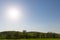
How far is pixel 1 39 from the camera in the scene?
17.6m

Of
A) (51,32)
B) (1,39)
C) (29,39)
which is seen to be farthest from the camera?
(51,32)

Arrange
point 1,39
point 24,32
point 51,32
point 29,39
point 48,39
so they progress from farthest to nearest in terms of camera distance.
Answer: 1. point 51,32
2. point 24,32
3. point 48,39
4. point 29,39
5. point 1,39

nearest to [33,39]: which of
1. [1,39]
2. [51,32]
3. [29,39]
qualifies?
[29,39]

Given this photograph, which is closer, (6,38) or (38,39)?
(6,38)

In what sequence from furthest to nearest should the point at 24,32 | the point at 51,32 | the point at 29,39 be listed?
the point at 51,32, the point at 24,32, the point at 29,39

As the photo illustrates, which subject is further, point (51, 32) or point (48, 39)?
point (51, 32)

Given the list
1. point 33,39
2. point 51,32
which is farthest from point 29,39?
point 51,32

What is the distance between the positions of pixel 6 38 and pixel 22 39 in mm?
2773

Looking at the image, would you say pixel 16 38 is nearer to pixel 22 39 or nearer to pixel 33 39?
pixel 22 39

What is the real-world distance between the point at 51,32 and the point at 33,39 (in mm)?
8680

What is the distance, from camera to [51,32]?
85.9ft

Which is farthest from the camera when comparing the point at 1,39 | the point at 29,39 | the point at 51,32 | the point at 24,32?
the point at 51,32

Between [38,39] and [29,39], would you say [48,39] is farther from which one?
[29,39]

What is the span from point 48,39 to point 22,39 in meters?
5.18
